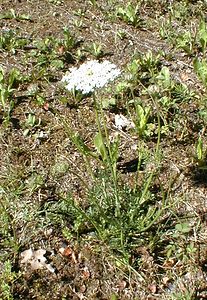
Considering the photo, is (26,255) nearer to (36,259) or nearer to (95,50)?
(36,259)

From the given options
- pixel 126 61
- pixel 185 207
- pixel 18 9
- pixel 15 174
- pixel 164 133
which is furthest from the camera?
pixel 18 9

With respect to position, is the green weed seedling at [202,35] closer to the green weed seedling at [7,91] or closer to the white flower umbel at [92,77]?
the green weed seedling at [7,91]

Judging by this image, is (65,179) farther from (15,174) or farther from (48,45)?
(48,45)

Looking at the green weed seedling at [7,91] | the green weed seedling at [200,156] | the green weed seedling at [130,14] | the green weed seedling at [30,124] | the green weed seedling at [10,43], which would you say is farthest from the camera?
the green weed seedling at [130,14]

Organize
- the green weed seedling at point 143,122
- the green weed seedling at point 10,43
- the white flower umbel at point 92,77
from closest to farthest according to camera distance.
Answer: the white flower umbel at point 92,77 → the green weed seedling at point 143,122 → the green weed seedling at point 10,43

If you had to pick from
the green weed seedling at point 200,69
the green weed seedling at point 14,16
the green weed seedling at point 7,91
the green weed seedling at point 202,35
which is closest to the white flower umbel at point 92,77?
the green weed seedling at point 7,91

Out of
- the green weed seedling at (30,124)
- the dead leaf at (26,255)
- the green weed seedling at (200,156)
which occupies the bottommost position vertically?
the dead leaf at (26,255)

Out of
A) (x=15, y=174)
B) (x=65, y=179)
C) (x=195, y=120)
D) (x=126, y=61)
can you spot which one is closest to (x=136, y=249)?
(x=65, y=179)

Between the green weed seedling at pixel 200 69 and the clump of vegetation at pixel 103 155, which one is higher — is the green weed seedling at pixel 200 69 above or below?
above
